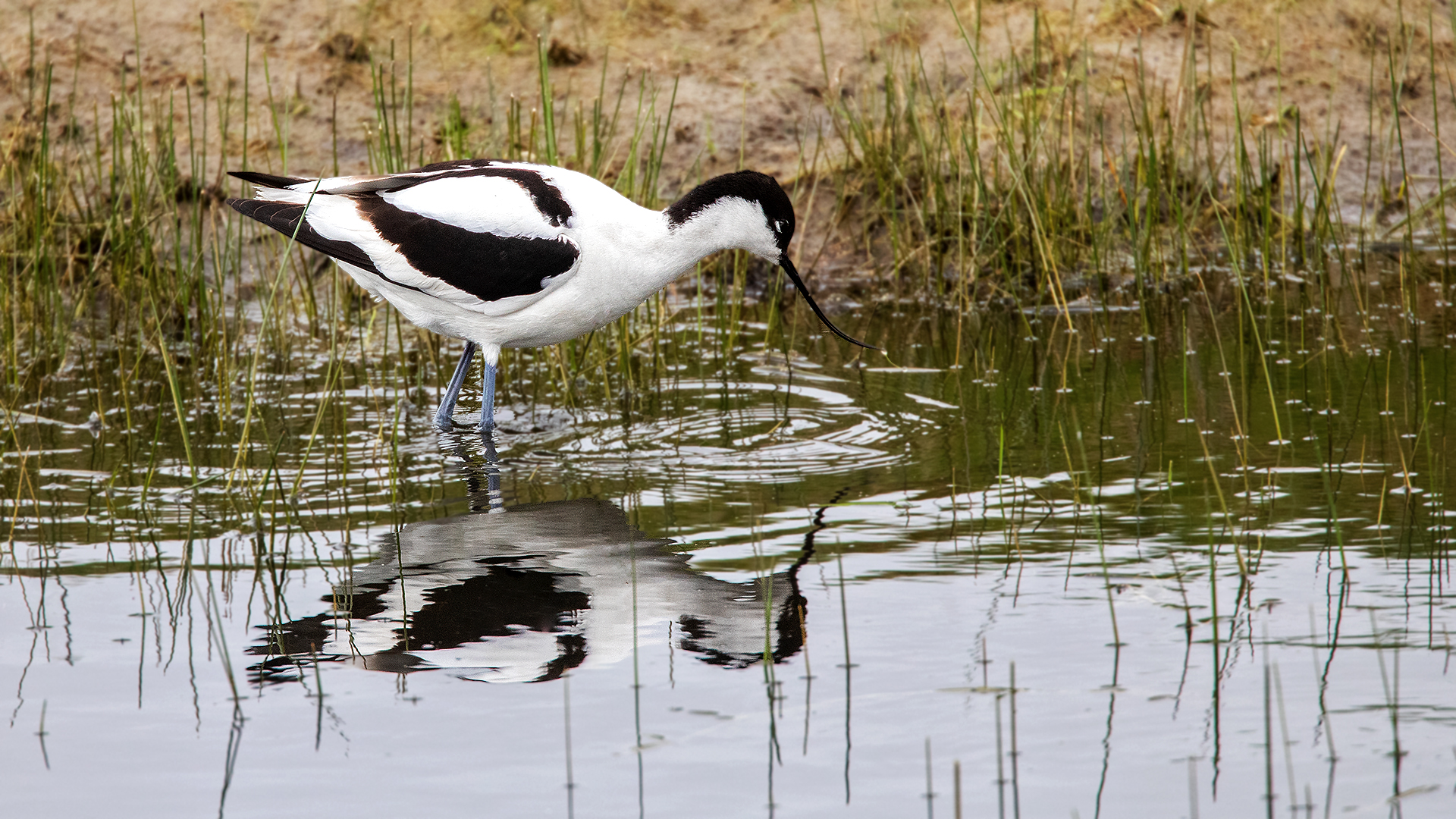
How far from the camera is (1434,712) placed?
2.97 m

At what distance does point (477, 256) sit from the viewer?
489 centimetres

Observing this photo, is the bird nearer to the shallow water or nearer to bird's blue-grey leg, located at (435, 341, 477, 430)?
bird's blue-grey leg, located at (435, 341, 477, 430)

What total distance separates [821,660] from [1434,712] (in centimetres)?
118

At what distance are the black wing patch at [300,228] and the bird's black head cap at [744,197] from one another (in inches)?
34.5

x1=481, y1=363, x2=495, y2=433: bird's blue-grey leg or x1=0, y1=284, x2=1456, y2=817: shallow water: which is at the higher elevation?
x1=481, y1=363, x2=495, y2=433: bird's blue-grey leg

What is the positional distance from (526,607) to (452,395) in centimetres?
190

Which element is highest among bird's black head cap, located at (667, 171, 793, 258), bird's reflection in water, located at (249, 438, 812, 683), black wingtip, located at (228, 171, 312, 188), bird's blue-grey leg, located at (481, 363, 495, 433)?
black wingtip, located at (228, 171, 312, 188)

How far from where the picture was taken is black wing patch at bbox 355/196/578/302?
4.84 metres

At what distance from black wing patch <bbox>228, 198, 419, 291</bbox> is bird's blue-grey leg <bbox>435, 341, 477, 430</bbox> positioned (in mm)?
476

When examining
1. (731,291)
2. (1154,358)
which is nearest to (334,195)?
(731,291)

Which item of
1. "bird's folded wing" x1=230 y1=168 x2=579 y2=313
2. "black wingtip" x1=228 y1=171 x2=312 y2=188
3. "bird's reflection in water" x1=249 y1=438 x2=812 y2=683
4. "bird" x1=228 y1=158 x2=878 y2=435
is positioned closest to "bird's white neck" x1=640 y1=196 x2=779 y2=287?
"bird" x1=228 y1=158 x2=878 y2=435

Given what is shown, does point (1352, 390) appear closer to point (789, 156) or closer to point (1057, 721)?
point (1057, 721)

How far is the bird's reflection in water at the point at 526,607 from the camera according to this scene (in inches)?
130

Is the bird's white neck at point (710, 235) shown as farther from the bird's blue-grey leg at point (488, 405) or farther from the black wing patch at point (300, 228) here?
the black wing patch at point (300, 228)
